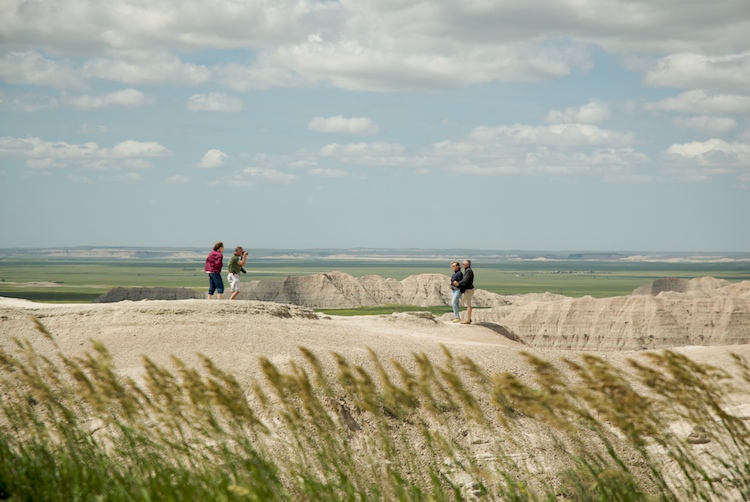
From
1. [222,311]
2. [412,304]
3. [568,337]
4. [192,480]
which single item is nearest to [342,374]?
[192,480]

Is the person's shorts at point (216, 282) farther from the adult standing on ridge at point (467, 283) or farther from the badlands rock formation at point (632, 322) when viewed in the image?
the badlands rock formation at point (632, 322)

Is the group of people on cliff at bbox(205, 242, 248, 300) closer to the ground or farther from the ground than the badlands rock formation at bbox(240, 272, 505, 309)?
farther from the ground

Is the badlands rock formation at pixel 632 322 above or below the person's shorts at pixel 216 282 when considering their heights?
below

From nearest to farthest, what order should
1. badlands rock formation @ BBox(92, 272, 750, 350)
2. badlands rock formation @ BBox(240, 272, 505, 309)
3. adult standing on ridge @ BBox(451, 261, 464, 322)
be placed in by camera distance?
adult standing on ridge @ BBox(451, 261, 464, 322) → badlands rock formation @ BBox(92, 272, 750, 350) → badlands rock formation @ BBox(240, 272, 505, 309)

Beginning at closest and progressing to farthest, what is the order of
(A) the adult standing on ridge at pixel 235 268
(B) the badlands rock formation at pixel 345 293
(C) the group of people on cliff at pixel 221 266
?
(C) the group of people on cliff at pixel 221 266, (A) the adult standing on ridge at pixel 235 268, (B) the badlands rock formation at pixel 345 293

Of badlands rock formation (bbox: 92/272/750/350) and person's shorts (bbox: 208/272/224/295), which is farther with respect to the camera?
badlands rock formation (bbox: 92/272/750/350)

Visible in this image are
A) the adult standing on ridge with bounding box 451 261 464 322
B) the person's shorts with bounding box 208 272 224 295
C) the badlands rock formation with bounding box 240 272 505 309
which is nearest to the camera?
the person's shorts with bounding box 208 272 224 295

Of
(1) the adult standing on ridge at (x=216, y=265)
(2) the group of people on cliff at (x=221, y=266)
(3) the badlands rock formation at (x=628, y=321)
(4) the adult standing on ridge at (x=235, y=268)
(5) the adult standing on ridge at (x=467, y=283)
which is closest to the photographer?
(1) the adult standing on ridge at (x=216, y=265)

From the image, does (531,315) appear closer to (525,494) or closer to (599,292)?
(525,494)

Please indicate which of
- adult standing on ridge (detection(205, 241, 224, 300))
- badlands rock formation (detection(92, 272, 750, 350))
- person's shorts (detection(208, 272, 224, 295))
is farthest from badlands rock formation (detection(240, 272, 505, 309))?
adult standing on ridge (detection(205, 241, 224, 300))

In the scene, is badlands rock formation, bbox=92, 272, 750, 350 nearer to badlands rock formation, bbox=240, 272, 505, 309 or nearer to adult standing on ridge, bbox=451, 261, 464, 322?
badlands rock formation, bbox=240, 272, 505, 309

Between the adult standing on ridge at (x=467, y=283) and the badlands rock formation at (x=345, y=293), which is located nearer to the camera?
the adult standing on ridge at (x=467, y=283)

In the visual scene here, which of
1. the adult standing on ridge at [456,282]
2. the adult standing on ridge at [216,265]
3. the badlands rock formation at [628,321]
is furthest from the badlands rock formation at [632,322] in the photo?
the adult standing on ridge at [216,265]

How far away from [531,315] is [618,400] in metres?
52.5
